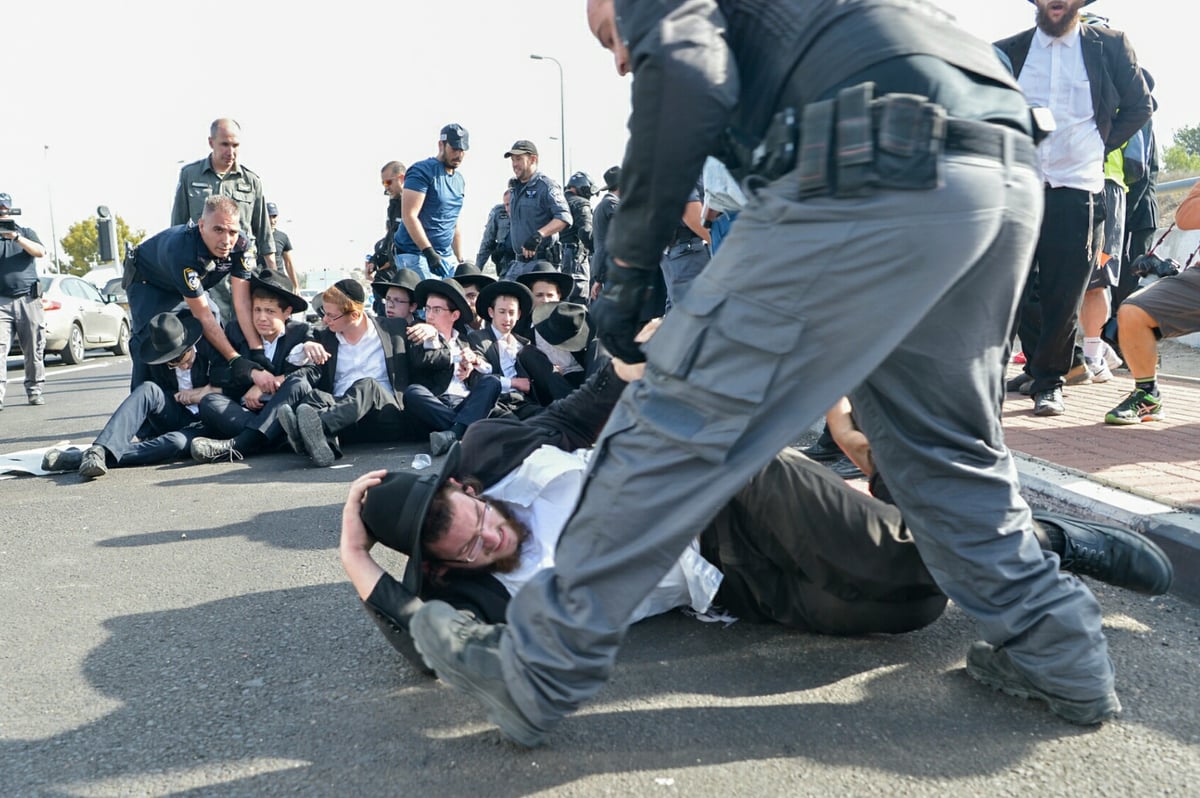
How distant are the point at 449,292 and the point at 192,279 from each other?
166 centimetres

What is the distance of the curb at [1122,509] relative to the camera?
9.47 ft

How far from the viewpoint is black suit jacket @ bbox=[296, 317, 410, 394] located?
6281 mm

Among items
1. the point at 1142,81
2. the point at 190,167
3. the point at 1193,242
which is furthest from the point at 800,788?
the point at 1193,242

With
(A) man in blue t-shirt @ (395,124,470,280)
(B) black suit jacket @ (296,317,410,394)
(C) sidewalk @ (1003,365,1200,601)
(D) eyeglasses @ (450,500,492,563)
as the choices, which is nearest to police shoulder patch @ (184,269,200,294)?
(B) black suit jacket @ (296,317,410,394)

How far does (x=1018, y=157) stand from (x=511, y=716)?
1.45 metres

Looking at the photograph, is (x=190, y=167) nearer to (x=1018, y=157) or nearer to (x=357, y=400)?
(x=357, y=400)

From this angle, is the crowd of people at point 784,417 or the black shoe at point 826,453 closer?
the crowd of people at point 784,417

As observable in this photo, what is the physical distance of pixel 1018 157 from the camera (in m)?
1.81

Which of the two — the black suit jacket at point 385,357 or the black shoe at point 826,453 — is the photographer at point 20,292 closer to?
the black suit jacket at point 385,357

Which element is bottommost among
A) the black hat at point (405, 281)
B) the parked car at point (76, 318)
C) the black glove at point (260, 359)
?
the parked car at point (76, 318)

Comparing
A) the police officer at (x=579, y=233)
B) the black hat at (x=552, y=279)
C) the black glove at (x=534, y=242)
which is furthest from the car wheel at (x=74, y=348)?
the black hat at (x=552, y=279)

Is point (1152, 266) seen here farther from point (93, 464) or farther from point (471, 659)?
point (93, 464)

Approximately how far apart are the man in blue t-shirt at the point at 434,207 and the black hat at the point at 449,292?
26.3 inches

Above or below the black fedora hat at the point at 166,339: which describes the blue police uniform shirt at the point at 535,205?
above
